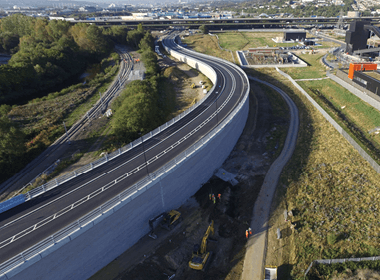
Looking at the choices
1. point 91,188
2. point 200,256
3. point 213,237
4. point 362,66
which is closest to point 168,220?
point 213,237

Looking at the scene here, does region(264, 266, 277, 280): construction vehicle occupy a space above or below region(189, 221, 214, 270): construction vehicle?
below

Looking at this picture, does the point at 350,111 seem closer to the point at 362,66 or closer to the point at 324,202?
the point at 362,66

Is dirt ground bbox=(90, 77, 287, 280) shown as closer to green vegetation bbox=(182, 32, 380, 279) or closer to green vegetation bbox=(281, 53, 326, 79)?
green vegetation bbox=(182, 32, 380, 279)

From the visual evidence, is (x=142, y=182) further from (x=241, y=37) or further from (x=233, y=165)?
(x=241, y=37)

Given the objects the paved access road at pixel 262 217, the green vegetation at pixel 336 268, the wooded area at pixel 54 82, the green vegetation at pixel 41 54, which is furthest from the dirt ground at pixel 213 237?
the green vegetation at pixel 41 54

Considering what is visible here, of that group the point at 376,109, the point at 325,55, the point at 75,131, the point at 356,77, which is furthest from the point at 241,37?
the point at 75,131

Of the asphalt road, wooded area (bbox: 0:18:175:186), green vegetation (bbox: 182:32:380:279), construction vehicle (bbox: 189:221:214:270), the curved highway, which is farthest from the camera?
wooded area (bbox: 0:18:175:186)

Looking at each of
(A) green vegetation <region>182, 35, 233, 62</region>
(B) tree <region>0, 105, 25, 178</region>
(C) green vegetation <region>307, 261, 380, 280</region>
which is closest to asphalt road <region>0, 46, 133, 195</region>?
(B) tree <region>0, 105, 25, 178</region>

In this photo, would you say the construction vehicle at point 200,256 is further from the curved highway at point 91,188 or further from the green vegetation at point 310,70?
the green vegetation at point 310,70
